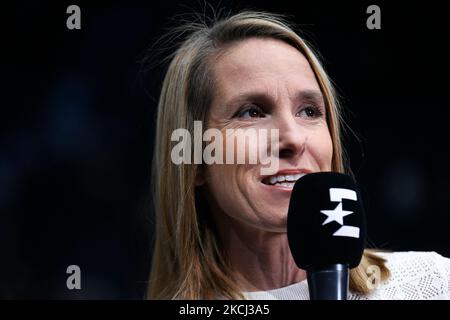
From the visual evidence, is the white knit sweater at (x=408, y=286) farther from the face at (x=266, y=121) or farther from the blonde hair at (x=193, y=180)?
the face at (x=266, y=121)

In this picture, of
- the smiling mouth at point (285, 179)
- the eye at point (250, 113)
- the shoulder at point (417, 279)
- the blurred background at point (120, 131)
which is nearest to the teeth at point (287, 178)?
the smiling mouth at point (285, 179)

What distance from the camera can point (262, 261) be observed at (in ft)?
4.04

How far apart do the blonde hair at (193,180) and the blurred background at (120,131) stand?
1.68ft

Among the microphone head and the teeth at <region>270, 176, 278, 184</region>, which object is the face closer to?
the teeth at <region>270, 176, 278, 184</region>

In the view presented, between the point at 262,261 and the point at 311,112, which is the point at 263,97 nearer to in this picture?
the point at 311,112

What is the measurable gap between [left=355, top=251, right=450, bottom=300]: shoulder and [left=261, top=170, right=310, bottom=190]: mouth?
9.8 inches

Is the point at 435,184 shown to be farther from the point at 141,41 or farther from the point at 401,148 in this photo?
the point at 141,41

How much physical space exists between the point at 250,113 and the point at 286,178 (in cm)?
15

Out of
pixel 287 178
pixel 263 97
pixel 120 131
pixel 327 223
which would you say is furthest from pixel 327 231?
pixel 120 131

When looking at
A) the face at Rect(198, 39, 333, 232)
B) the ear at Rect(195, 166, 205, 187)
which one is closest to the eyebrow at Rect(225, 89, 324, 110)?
the face at Rect(198, 39, 333, 232)

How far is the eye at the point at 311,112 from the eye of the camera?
3.97 ft

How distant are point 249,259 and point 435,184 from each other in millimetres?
1102
